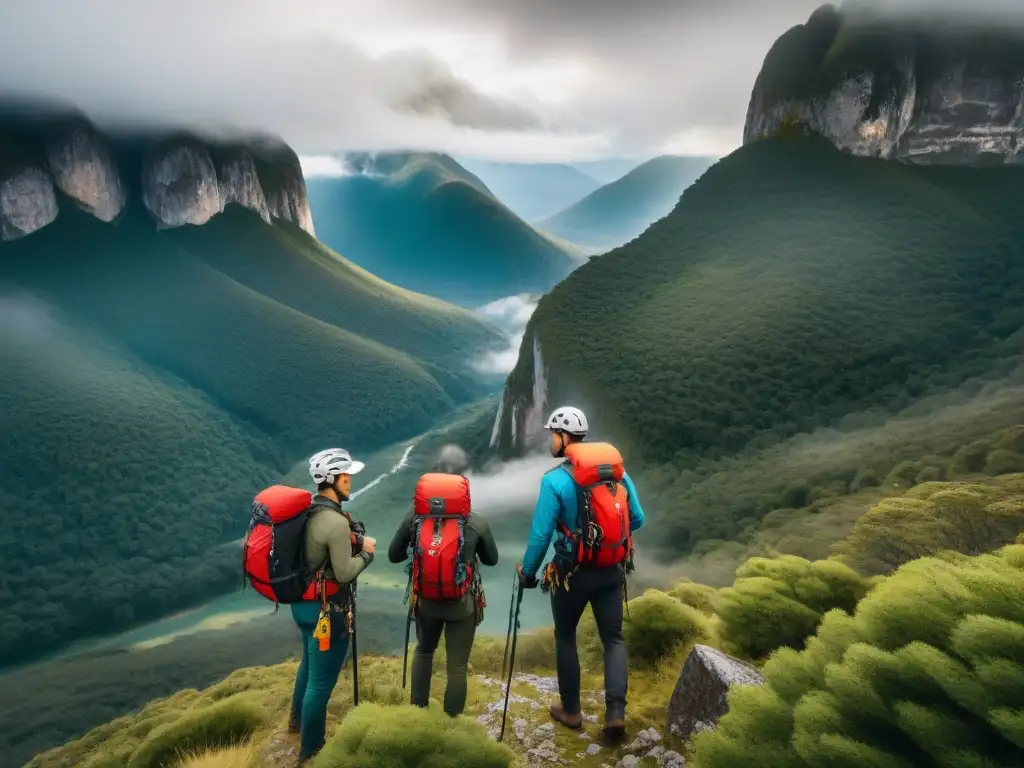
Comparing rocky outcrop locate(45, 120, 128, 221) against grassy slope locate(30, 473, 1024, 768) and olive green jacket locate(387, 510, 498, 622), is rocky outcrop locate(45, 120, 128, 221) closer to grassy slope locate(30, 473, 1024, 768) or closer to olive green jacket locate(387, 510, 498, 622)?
grassy slope locate(30, 473, 1024, 768)

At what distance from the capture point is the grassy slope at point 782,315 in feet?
141

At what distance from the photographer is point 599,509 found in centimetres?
702

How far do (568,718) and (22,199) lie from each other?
18685 centimetres

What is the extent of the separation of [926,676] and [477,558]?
467 centimetres

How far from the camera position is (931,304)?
176ft

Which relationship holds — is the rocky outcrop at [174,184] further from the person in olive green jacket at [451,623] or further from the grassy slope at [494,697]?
the person in olive green jacket at [451,623]

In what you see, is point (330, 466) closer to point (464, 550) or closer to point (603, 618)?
point (464, 550)

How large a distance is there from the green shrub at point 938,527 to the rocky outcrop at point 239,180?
21150 centimetres

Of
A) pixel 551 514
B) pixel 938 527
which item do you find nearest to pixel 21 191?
pixel 551 514

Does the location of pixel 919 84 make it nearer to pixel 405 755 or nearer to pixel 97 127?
pixel 405 755

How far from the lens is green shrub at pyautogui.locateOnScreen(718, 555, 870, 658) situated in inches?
322

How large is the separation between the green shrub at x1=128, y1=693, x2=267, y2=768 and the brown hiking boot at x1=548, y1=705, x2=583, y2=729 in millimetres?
4277

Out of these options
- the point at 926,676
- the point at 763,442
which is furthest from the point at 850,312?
the point at 926,676

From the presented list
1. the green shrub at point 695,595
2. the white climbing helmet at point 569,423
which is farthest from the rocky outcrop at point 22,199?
the white climbing helmet at point 569,423
